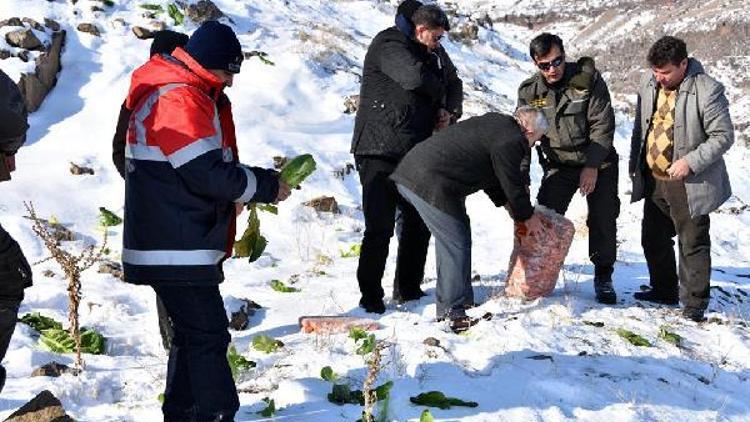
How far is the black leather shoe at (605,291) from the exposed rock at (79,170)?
18.7 ft

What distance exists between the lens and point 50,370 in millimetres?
4039

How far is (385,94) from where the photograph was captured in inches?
204

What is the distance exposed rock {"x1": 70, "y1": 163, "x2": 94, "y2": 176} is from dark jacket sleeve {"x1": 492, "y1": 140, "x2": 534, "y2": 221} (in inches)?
217

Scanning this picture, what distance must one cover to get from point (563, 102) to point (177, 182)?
10.9 feet

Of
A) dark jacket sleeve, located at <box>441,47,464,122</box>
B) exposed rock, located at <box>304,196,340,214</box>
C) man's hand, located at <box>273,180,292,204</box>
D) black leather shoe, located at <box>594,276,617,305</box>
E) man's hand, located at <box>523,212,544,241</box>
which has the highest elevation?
dark jacket sleeve, located at <box>441,47,464,122</box>

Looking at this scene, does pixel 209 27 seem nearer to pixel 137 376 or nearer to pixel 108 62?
pixel 137 376

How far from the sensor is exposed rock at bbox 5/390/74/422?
314 cm

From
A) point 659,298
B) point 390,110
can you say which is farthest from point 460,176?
point 659,298

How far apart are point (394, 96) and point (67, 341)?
259cm

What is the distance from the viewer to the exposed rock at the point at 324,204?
8875mm

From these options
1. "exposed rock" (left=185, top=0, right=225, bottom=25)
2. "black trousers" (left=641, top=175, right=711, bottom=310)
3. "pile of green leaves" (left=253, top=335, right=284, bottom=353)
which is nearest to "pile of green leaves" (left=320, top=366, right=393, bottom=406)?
"pile of green leaves" (left=253, top=335, right=284, bottom=353)

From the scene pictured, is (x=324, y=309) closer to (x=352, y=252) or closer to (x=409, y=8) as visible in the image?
(x=352, y=252)

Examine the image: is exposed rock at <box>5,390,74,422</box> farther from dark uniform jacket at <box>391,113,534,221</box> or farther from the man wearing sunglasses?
the man wearing sunglasses

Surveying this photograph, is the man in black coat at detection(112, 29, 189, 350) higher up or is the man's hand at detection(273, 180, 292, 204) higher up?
the man in black coat at detection(112, 29, 189, 350)
